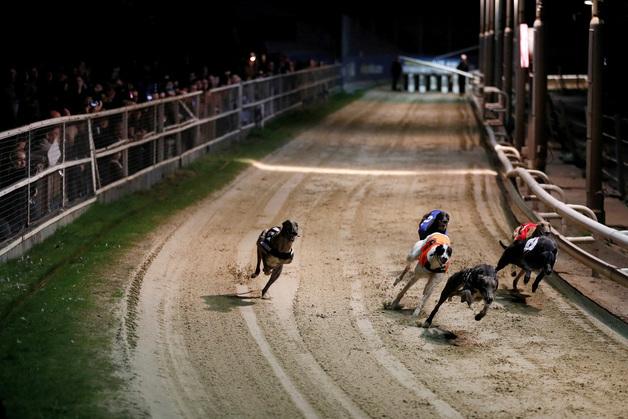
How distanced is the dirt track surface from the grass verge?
0.97ft

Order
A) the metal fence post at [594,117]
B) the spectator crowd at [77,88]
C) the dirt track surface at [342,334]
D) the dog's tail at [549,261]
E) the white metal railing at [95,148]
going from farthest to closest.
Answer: the spectator crowd at [77,88], the metal fence post at [594,117], the white metal railing at [95,148], the dog's tail at [549,261], the dirt track surface at [342,334]

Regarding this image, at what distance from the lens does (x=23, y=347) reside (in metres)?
7.90

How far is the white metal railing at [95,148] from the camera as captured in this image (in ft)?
36.9

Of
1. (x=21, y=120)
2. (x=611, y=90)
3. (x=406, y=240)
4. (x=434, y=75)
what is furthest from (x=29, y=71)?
(x=434, y=75)

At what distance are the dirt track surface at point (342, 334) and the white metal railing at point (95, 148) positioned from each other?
137cm

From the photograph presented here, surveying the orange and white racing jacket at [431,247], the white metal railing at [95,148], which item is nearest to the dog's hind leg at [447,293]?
the orange and white racing jacket at [431,247]

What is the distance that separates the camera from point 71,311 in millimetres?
9141

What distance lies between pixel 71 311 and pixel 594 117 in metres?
6.24

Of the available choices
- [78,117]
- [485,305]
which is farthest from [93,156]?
[485,305]

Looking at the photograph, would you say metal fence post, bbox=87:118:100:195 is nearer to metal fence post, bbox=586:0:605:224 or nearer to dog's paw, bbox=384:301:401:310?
dog's paw, bbox=384:301:401:310

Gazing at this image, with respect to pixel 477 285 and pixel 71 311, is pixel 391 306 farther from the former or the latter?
pixel 71 311

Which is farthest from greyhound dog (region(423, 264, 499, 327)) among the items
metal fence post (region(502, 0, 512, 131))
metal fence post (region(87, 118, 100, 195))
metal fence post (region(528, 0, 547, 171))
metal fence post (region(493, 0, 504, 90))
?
metal fence post (region(493, 0, 504, 90))

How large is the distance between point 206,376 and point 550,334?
9.85 feet

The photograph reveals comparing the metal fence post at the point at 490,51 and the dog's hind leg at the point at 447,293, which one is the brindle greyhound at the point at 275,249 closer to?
the dog's hind leg at the point at 447,293
